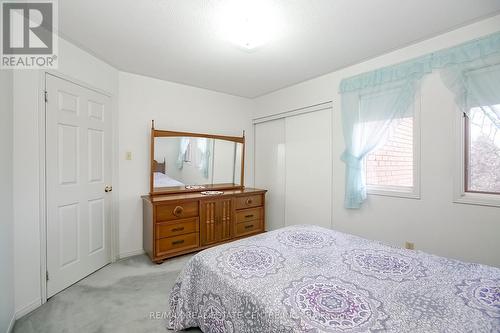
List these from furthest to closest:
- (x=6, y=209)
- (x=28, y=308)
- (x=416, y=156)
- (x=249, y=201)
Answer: (x=249, y=201) → (x=416, y=156) → (x=28, y=308) → (x=6, y=209)

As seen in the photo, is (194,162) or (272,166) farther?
(272,166)

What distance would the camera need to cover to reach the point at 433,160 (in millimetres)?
2098

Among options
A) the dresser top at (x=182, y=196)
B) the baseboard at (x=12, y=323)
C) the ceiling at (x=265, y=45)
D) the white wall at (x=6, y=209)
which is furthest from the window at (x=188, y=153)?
the baseboard at (x=12, y=323)

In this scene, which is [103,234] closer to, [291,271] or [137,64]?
[137,64]

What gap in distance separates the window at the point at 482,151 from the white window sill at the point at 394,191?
38cm

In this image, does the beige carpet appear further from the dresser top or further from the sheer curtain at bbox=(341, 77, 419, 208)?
the sheer curtain at bbox=(341, 77, 419, 208)

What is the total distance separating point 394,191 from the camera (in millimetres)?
2365

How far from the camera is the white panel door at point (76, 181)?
2.02m

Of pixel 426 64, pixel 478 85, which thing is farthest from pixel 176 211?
pixel 478 85

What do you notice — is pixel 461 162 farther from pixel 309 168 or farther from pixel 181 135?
pixel 181 135

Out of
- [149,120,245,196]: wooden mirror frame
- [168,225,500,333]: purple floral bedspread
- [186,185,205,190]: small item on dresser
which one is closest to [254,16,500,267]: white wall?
[168,225,500,333]: purple floral bedspread

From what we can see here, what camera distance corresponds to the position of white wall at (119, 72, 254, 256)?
9.30ft

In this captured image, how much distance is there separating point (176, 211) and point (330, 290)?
209 cm

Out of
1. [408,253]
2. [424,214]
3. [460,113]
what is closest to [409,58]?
[460,113]
